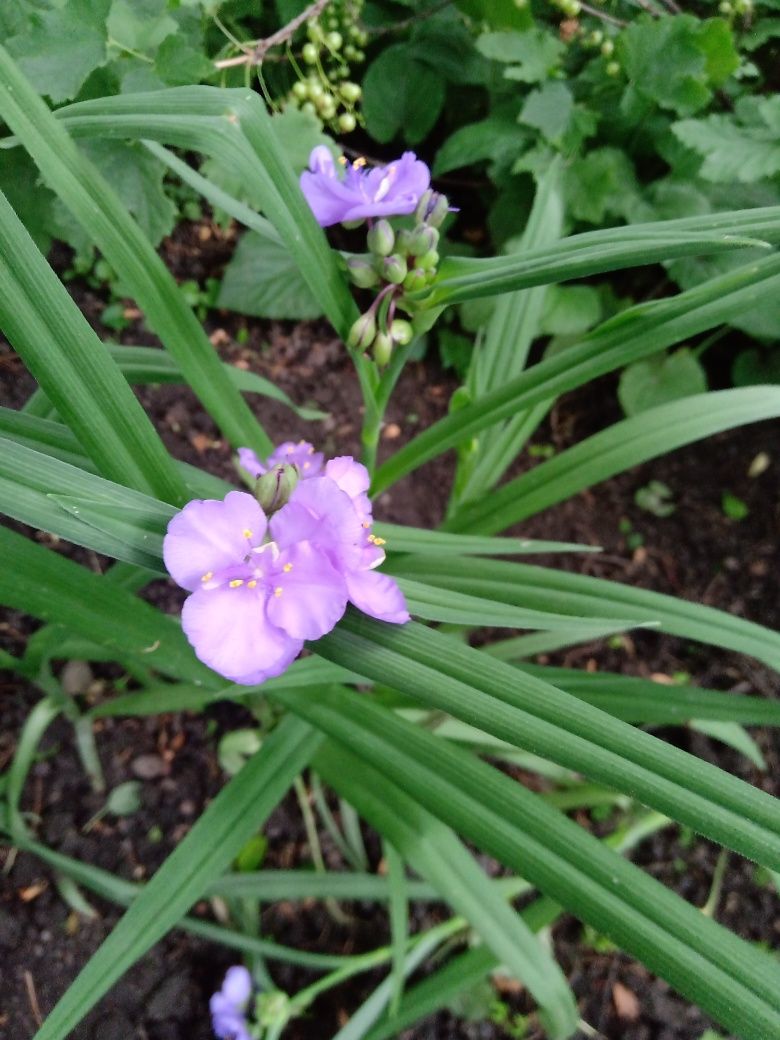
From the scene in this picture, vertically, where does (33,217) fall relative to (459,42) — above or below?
above

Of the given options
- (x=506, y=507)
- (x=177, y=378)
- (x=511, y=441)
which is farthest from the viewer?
(x=511, y=441)

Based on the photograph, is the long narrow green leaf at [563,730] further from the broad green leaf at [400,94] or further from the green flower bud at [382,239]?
the broad green leaf at [400,94]

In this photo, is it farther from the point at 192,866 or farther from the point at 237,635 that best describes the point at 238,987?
the point at 237,635

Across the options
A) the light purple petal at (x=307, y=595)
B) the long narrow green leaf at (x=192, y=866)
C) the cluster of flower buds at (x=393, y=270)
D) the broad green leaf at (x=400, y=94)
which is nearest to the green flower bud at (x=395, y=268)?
the cluster of flower buds at (x=393, y=270)

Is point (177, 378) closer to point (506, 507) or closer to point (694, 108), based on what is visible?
Answer: point (506, 507)

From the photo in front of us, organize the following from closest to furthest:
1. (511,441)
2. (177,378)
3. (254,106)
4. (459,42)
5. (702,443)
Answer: (254,106), (177,378), (511,441), (459,42), (702,443)

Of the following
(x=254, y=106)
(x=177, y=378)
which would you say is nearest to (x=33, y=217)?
(x=177, y=378)
